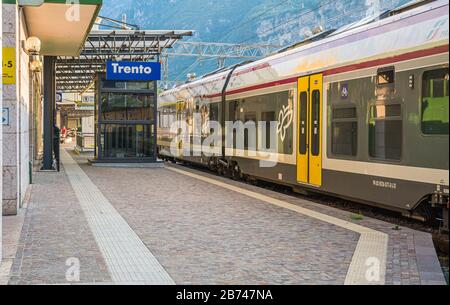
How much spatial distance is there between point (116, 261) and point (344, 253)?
2643 millimetres

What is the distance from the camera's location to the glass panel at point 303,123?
12750mm

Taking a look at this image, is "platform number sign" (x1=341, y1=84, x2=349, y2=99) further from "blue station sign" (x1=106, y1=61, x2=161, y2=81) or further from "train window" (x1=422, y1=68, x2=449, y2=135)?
"blue station sign" (x1=106, y1=61, x2=161, y2=81)

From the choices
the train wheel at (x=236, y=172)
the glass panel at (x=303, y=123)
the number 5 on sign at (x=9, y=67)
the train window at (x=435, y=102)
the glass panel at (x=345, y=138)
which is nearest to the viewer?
the train window at (x=435, y=102)

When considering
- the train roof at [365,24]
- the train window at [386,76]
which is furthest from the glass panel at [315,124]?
the train window at [386,76]

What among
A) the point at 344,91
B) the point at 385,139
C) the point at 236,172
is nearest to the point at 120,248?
the point at 385,139

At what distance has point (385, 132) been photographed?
32.4 ft

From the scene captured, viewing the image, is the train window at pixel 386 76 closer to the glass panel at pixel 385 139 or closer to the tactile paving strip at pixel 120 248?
the glass panel at pixel 385 139

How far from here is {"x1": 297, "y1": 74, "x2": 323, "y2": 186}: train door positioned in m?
12.2

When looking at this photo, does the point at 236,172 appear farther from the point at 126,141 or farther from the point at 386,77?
the point at 386,77

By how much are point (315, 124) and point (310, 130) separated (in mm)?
238

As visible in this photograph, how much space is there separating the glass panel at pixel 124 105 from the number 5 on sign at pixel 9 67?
12.6m

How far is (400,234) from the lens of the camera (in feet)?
30.0
